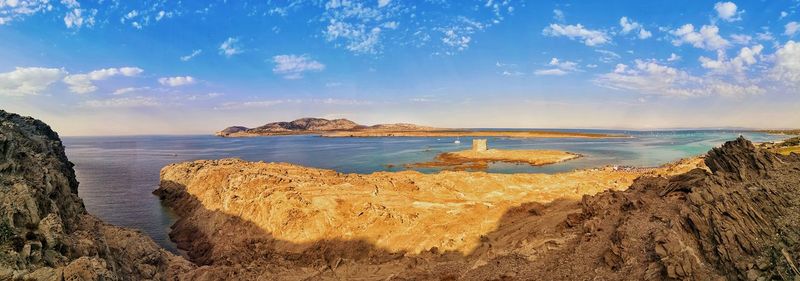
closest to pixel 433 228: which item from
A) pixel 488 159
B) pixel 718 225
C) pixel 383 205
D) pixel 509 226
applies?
pixel 383 205

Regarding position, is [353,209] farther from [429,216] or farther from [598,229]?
[598,229]

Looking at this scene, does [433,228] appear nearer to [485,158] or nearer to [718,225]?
[718,225]

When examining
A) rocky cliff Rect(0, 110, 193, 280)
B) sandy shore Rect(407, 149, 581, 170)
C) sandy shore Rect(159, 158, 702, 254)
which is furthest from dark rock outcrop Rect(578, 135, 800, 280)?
sandy shore Rect(407, 149, 581, 170)

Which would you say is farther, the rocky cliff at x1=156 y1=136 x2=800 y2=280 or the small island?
the small island

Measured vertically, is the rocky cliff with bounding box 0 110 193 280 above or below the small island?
above

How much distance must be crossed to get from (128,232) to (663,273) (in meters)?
24.2

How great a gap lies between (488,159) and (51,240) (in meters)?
73.7

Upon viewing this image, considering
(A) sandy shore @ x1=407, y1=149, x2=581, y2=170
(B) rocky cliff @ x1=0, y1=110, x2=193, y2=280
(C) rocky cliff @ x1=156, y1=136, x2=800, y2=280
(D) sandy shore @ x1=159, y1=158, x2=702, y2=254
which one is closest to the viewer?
(B) rocky cliff @ x1=0, y1=110, x2=193, y2=280

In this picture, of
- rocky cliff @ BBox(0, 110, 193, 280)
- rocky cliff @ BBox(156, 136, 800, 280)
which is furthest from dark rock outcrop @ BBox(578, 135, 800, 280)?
rocky cliff @ BBox(0, 110, 193, 280)

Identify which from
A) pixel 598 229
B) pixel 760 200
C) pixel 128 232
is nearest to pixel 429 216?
pixel 598 229

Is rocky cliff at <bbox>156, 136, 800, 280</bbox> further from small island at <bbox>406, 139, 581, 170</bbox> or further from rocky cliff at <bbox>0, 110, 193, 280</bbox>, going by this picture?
small island at <bbox>406, 139, 581, 170</bbox>

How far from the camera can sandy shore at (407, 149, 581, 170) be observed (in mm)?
71825

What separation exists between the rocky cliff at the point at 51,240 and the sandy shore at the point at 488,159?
52.9 metres

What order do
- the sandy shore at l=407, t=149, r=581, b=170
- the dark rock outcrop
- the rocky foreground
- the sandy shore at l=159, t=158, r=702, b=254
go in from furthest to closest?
the sandy shore at l=407, t=149, r=581, b=170
the sandy shore at l=159, t=158, r=702, b=254
the rocky foreground
the dark rock outcrop
